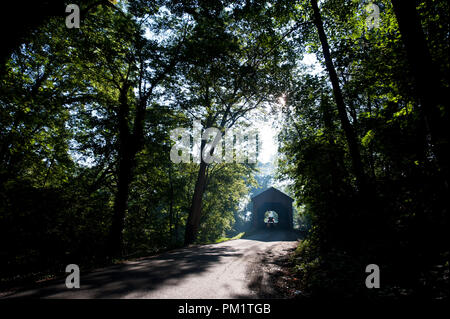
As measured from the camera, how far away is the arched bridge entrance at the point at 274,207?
121ft

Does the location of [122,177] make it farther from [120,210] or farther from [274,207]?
[274,207]

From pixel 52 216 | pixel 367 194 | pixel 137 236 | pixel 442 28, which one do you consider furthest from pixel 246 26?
pixel 137 236

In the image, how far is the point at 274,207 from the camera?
39.3m

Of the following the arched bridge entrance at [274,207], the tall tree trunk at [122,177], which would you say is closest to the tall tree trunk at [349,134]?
the tall tree trunk at [122,177]

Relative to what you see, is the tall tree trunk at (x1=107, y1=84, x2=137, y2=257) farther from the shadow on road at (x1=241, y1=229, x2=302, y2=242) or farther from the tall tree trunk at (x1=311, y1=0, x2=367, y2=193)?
the shadow on road at (x1=241, y1=229, x2=302, y2=242)

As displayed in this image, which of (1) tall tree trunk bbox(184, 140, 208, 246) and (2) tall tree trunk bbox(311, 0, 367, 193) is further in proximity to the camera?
(1) tall tree trunk bbox(184, 140, 208, 246)

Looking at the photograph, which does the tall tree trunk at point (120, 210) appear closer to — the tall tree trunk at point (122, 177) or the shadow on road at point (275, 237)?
the tall tree trunk at point (122, 177)

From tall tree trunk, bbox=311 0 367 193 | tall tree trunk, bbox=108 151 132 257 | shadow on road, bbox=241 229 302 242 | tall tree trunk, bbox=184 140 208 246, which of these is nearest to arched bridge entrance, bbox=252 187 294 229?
shadow on road, bbox=241 229 302 242

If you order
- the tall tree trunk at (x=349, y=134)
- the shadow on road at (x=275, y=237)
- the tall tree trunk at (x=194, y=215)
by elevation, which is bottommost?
the shadow on road at (x=275, y=237)

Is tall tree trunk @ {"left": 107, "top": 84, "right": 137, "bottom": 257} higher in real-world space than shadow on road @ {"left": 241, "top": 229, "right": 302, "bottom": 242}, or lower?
higher

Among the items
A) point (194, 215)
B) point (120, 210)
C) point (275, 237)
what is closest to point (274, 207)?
point (275, 237)

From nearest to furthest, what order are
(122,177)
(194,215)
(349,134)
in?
(349,134), (122,177), (194,215)

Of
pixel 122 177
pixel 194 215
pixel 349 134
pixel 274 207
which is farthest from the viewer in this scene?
pixel 274 207

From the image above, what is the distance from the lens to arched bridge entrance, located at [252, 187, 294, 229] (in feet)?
121
